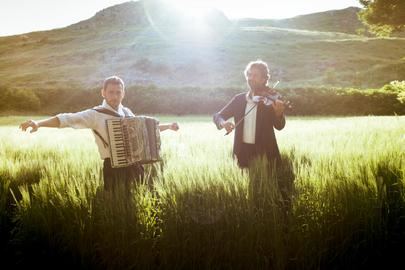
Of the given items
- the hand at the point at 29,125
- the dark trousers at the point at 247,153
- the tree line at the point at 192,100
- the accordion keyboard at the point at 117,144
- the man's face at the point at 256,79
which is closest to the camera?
the hand at the point at 29,125

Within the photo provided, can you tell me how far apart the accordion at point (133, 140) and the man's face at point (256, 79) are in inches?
48.4

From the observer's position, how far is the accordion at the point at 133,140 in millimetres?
4449

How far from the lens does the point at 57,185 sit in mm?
4434

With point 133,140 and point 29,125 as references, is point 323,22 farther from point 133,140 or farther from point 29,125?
point 29,125

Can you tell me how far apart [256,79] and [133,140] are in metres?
1.59

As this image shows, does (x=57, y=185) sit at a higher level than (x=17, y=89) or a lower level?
lower

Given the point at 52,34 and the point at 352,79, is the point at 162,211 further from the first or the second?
the point at 52,34

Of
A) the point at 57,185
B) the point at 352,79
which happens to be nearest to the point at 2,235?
the point at 57,185

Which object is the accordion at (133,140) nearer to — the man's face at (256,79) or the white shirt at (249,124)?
the white shirt at (249,124)

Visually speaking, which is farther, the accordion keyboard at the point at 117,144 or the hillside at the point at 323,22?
the hillside at the point at 323,22

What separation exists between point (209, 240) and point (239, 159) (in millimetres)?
1906

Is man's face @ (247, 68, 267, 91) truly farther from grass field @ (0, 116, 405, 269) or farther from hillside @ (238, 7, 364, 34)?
hillside @ (238, 7, 364, 34)

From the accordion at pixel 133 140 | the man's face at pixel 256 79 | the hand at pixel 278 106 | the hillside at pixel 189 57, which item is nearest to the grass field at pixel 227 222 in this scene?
the accordion at pixel 133 140

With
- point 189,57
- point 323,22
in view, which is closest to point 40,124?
point 189,57
